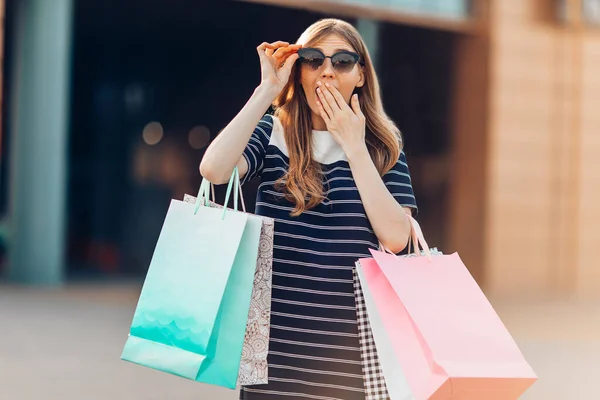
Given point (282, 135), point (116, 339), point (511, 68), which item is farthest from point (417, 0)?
point (282, 135)

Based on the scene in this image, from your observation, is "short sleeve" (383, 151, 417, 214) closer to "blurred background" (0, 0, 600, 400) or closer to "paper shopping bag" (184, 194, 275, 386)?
"paper shopping bag" (184, 194, 275, 386)

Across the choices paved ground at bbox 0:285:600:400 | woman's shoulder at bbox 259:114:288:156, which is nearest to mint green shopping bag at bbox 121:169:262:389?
woman's shoulder at bbox 259:114:288:156

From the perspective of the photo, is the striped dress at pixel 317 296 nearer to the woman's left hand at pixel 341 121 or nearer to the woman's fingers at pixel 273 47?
the woman's left hand at pixel 341 121

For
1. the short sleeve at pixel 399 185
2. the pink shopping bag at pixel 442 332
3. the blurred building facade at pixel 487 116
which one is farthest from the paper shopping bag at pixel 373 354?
the blurred building facade at pixel 487 116

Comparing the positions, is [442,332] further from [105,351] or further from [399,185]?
[105,351]

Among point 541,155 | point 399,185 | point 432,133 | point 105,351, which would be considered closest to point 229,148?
point 399,185

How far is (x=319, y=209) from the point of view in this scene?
2.28m

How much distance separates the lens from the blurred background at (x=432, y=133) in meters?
13.1

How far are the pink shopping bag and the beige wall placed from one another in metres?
14.5

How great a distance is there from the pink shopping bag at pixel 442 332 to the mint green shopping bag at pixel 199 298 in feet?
1.00

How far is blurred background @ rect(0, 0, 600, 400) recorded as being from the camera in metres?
13.1

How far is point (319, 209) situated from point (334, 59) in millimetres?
381

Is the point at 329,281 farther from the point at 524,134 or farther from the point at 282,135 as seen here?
the point at 524,134

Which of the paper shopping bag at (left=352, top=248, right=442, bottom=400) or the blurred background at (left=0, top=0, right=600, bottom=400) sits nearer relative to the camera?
the paper shopping bag at (left=352, top=248, right=442, bottom=400)
